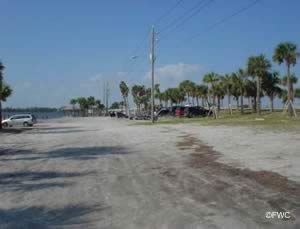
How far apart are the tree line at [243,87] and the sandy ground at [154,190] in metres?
42.1

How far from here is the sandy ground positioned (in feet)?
27.3

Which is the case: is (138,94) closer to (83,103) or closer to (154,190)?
(83,103)

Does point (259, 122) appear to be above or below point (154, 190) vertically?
above

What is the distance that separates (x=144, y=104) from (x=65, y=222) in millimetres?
137643

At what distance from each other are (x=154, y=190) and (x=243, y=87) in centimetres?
8779

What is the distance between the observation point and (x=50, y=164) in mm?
16984

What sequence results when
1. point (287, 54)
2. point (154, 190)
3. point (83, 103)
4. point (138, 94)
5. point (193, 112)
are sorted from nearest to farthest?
point (154, 190) < point (287, 54) < point (193, 112) < point (138, 94) < point (83, 103)

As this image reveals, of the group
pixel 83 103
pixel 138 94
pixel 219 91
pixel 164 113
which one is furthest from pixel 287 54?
pixel 83 103

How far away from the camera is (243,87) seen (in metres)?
96.8

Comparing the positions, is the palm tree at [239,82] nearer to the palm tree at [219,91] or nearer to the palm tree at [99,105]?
the palm tree at [219,91]

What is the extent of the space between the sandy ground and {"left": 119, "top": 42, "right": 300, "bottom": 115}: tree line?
4210 centimetres

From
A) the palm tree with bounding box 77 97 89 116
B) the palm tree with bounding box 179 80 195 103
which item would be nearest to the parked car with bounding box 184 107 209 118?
the palm tree with bounding box 179 80 195 103

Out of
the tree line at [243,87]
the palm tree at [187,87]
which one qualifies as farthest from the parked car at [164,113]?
the palm tree at [187,87]

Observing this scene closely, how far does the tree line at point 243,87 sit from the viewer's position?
60572 mm
